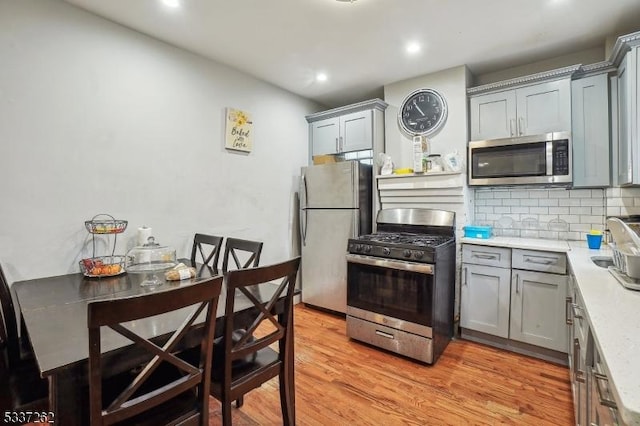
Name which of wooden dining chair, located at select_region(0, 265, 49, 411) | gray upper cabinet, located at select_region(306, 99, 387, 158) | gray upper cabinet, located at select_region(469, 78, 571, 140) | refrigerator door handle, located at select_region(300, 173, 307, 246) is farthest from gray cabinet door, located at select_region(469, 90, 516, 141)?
wooden dining chair, located at select_region(0, 265, 49, 411)

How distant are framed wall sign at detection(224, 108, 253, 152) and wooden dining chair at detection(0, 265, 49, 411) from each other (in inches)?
79.9

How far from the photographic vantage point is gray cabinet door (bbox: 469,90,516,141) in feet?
9.40

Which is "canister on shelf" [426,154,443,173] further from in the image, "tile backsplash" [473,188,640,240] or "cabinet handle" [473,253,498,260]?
"cabinet handle" [473,253,498,260]

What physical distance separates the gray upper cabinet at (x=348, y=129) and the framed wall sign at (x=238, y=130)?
958 mm

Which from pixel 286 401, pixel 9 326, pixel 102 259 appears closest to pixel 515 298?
pixel 286 401

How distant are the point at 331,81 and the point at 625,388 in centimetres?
344

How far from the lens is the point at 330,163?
359cm

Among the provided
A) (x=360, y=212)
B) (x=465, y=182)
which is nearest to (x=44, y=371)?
(x=360, y=212)

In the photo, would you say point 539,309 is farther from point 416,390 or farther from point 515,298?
point 416,390

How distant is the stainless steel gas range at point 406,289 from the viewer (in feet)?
8.18

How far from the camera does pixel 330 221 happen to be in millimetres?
3559

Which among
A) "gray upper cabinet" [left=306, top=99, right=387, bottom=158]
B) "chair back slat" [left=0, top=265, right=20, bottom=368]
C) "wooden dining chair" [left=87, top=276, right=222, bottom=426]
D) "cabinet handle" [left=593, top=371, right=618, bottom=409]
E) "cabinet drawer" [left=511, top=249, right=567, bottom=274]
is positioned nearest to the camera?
"cabinet handle" [left=593, top=371, right=618, bottom=409]

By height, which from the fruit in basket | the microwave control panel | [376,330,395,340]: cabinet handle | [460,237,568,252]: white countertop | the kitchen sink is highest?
the microwave control panel

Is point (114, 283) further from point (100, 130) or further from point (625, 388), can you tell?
point (625, 388)
